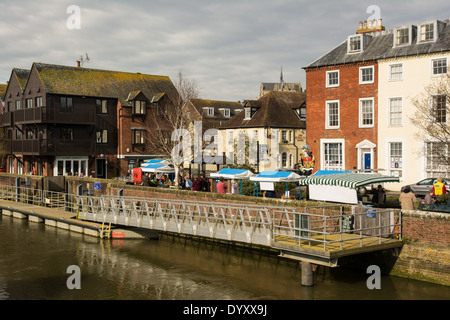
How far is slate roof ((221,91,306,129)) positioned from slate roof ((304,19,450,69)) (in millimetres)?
12681

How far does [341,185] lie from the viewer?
20.6 metres

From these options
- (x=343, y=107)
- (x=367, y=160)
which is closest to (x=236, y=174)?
(x=367, y=160)

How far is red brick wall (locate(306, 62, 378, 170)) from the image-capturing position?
109 feet

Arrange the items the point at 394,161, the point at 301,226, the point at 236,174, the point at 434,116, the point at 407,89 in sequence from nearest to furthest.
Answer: the point at 301,226, the point at 434,116, the point at 236,174, the point at 407,89, the point at 394,161

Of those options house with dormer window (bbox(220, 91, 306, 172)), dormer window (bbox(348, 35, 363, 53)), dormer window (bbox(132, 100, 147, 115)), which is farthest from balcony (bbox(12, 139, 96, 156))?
dormer window (bbox(348, 35, 363, 53))

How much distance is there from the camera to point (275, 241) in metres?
16.7

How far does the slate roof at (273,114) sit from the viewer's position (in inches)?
1898

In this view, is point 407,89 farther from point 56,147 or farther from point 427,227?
point 56,147

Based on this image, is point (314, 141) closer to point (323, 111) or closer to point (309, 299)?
point (323, 111)

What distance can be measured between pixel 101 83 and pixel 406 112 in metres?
29.7

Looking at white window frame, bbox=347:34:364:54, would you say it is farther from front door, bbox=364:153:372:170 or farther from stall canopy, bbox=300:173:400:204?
stall canopy, bbox=300:173:400:204

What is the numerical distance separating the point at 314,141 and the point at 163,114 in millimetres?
18102
